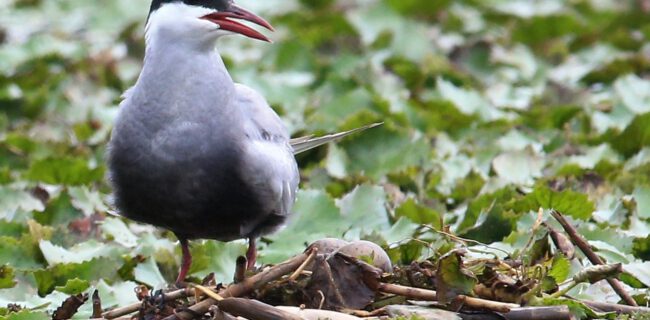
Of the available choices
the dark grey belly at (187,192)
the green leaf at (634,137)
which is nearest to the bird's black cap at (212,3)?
the dark grey belly at (187,192)

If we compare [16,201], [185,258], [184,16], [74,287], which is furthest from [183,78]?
[16,201]

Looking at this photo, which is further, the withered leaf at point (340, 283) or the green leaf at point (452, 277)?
the withered leaf at point (340, 283)

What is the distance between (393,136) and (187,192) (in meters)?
1.94

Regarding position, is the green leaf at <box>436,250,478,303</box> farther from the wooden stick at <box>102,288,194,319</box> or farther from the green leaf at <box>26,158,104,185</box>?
the green leaf at <box>26,158,104,185</box>

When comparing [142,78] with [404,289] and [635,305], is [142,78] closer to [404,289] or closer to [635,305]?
[404,289]

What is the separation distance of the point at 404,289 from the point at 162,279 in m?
1.23

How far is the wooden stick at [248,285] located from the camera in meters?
4.29

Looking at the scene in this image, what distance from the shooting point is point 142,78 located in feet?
16.1

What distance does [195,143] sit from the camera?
4.74 meters

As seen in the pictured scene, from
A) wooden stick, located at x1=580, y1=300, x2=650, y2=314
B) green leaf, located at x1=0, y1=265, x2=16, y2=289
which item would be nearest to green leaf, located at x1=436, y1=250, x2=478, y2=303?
wooden stick, located at x1=580, y1=300, x2=650, y2=314

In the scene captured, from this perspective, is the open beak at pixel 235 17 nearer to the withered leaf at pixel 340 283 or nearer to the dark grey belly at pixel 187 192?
the dark grey belly at pixel 187 192

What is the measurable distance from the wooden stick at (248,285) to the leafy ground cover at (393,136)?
0.46m

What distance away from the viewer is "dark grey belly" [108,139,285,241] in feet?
15.6

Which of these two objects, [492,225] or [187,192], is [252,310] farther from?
[492,225]
